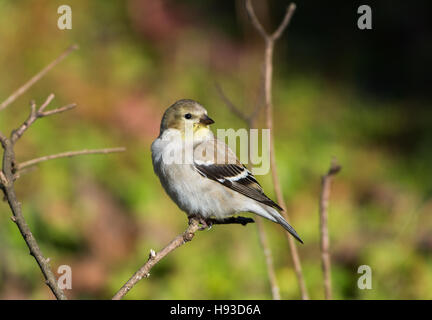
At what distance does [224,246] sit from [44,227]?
3.91 ft

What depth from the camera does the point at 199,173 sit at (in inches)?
99.3

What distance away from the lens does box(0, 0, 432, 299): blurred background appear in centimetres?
364

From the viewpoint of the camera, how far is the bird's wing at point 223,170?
8.36 feet

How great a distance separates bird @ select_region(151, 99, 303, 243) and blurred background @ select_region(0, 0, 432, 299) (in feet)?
3.76

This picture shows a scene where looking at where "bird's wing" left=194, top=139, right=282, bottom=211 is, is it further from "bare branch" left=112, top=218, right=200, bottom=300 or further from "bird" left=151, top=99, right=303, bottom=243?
"bare branch" left=112, top=218, right=200, bottom=300

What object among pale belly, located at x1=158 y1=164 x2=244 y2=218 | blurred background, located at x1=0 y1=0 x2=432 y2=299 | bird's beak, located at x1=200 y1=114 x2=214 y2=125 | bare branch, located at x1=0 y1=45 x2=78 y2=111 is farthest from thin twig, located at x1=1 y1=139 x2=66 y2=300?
blurred background, located at x1=0 y1=0 x2=432 y2=299

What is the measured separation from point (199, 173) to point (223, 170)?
0.14 meters

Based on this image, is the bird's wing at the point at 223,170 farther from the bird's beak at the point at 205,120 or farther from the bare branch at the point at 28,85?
the bare branch at the point at 28,85

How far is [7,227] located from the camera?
377 centimetres

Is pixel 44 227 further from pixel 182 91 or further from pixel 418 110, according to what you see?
pixel 418 110

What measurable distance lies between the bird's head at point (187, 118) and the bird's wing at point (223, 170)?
0.27 ft
